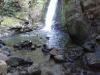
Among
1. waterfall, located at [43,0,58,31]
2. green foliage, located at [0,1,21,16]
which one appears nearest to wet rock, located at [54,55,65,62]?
waterfall, located at [43,0,58,31]

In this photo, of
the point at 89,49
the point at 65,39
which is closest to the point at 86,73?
the point at 89,49

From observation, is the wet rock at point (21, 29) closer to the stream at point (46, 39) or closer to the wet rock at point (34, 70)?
the stream at point (46, 39)

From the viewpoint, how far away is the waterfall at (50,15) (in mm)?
18119

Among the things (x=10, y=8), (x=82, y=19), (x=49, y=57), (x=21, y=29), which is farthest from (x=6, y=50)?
(x=10, y=8)

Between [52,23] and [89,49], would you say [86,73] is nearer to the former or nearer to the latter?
[89,49]

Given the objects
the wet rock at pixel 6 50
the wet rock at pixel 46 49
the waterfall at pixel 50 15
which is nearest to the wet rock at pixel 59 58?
the wet rock at pixel 46 49

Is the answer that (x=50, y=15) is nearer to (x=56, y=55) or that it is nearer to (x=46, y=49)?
(x=46, y=49)

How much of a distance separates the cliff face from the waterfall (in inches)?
184

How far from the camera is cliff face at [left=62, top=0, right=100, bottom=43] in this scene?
11.7 metres

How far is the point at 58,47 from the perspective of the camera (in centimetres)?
1202

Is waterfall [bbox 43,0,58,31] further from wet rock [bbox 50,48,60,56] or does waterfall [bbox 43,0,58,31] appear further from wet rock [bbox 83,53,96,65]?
wet rock [bbox 83,53,96,65]

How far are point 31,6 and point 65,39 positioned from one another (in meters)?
7.23

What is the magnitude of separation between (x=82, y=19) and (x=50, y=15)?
801cm

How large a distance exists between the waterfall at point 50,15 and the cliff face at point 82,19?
467cm
